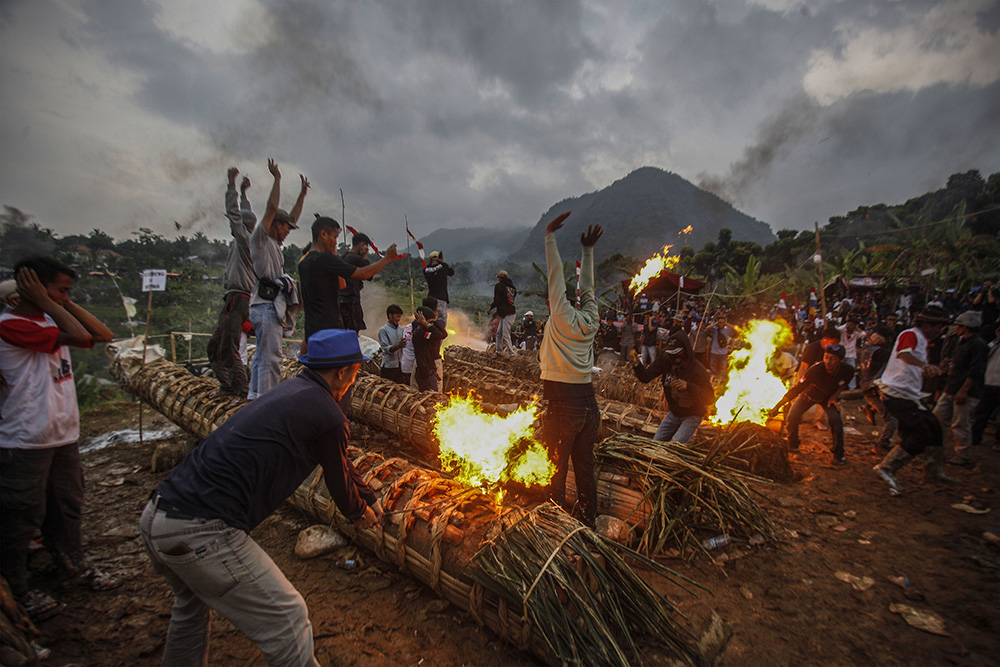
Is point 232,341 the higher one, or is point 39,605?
point 232,341

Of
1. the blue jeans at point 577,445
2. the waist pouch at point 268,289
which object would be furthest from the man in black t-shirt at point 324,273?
the blue jeans at point 577,445

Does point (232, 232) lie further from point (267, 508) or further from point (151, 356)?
point (151, 356)

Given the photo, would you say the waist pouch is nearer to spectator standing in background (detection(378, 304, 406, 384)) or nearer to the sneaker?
spectator standing in background (detection(378, 304, 406, 384))

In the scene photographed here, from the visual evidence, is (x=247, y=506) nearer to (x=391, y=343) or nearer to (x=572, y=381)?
(x=572, y=381)

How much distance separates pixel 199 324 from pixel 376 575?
761 inches

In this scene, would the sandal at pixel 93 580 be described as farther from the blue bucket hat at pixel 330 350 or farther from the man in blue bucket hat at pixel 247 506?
the blue bucket hat at pixel 330 350

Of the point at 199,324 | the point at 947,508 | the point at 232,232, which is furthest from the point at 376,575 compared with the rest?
the point at 199,324

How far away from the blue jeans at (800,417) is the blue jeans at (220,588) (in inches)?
298

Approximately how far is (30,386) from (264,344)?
6.14ft

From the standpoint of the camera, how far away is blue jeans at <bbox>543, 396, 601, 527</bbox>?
3.75m

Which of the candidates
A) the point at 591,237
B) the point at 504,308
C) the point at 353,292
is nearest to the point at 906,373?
the point at 591,237

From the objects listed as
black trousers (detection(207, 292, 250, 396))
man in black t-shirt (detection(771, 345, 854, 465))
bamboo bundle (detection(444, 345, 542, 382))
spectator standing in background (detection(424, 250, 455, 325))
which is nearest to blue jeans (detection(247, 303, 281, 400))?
black trousers (detection(207, 292, 250, 396))

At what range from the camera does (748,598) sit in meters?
3.32

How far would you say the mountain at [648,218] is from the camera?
114375 millimetres
